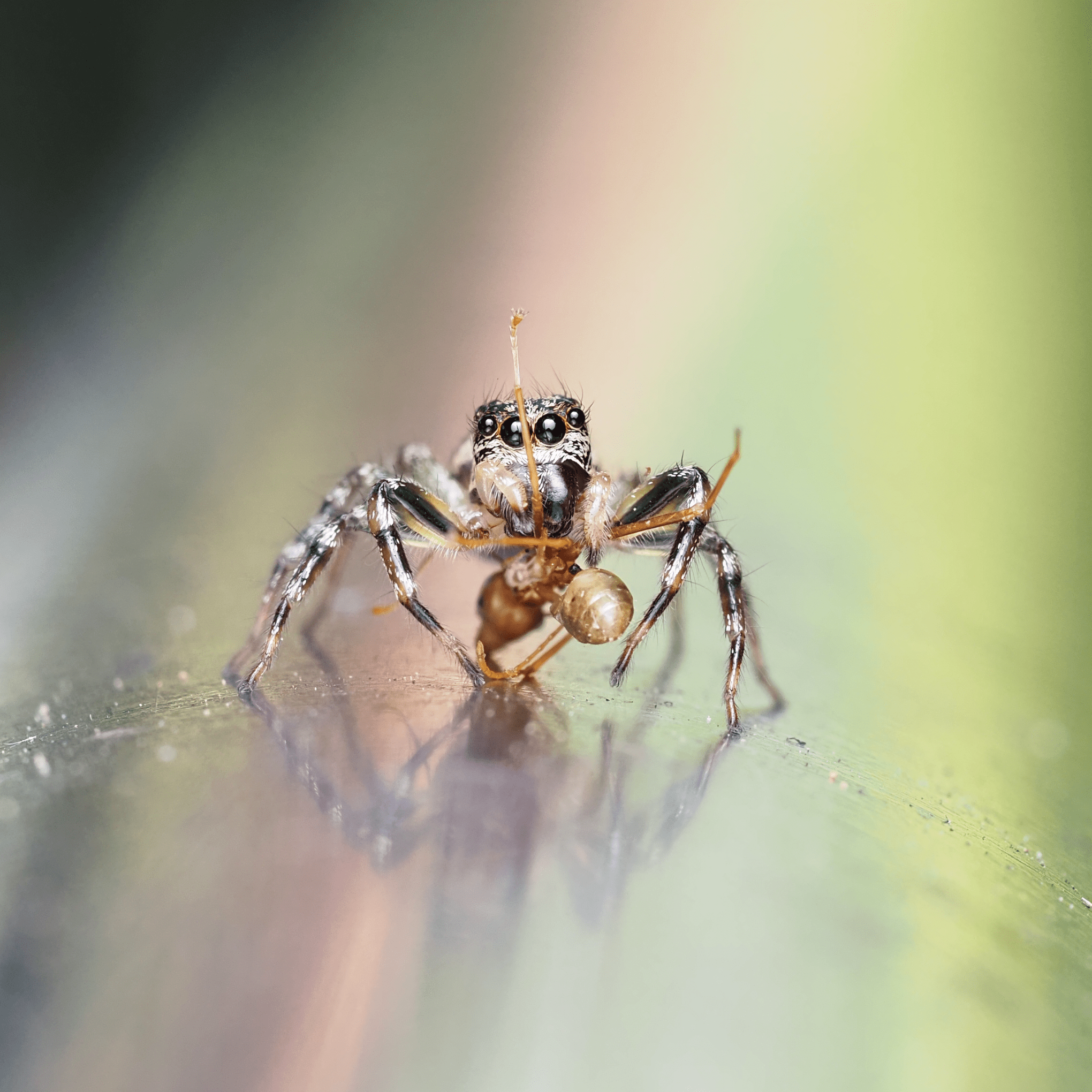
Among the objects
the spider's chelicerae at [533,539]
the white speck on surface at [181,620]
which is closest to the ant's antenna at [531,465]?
the spider's chelicerae at [533,539]

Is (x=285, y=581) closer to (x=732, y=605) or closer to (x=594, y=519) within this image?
(x=594, y=519)

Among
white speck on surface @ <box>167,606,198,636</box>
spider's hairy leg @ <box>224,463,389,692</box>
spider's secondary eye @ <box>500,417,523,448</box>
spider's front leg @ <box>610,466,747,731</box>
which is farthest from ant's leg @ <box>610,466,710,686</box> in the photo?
white speck on surface @ <box>167,606,198,636</box>

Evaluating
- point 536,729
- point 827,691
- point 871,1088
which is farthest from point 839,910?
point 827,691

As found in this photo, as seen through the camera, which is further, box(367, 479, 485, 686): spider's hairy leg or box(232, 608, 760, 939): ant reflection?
box(367, 479, 485, 686): spider's hairy leg

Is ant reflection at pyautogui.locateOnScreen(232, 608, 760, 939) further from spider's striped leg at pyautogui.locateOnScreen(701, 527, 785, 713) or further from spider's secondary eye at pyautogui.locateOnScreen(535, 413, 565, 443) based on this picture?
spider's secondary eye at pyautogui.locateOnScreen(535, 413, 565, 443)

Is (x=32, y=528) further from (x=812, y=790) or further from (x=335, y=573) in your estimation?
(x=812, y=790)

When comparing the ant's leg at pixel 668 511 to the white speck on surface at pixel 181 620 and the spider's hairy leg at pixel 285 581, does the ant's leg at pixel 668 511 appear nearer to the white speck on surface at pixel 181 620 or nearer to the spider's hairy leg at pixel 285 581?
the spider's hairy leg at pixel 285 581

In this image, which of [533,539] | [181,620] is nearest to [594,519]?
[533,539]
